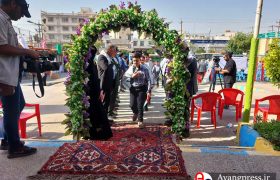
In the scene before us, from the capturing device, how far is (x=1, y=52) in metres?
2.44

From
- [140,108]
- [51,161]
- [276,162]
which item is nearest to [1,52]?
[51,161]

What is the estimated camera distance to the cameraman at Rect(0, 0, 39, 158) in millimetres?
2473

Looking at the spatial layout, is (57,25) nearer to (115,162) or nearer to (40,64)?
(40,64)

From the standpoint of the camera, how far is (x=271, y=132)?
3.74 metres

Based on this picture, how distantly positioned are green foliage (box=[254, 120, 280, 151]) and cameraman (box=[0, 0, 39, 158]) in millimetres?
3293

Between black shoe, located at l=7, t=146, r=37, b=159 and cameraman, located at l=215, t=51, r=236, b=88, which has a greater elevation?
cameraman, located at l=215, t=51, r=236, b=88

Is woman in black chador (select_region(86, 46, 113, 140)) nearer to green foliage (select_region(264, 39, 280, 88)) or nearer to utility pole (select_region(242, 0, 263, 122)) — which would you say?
utility pole (select_region(242, 0, 263, 122))

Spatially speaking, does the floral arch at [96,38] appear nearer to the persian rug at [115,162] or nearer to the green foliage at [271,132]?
the persian rug at [115,162]

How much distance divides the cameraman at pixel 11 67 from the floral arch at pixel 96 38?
1405mm

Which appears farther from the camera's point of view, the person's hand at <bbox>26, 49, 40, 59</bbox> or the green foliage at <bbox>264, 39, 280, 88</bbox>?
the green foliage at <bbox>264, 39, 280, 88</bbox>

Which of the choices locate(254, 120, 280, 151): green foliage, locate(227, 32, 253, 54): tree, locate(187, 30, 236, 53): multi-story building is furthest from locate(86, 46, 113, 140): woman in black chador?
locate(227, 32, 253, 54): tree

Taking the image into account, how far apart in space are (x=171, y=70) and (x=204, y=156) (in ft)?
6.20

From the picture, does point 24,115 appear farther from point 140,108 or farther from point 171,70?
point 171,70

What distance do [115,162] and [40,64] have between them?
57.5 inches
